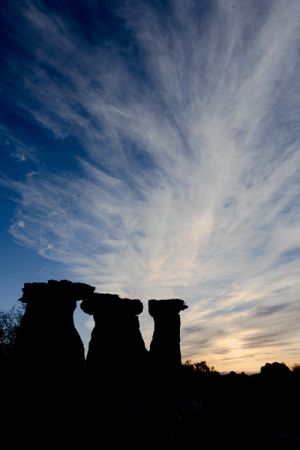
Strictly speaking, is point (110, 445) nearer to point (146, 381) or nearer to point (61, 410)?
point (61, 410)

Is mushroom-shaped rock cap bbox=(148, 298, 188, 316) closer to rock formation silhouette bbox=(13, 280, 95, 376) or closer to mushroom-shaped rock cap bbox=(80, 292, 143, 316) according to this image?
mushroom-shaped rock cap bbox=(80, 292, 143, 316)

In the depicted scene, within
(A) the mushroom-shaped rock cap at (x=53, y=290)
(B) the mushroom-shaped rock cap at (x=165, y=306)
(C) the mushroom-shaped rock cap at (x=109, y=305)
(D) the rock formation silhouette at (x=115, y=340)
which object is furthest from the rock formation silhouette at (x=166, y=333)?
(A) the mushroom-shaped rock cap at (x=53, y=290)

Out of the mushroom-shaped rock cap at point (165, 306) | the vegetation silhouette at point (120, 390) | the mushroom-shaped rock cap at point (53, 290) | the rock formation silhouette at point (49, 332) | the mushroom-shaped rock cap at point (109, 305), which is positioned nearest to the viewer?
the vegetation silhouette at point (120, 390)

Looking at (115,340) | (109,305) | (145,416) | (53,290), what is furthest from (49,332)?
(145,416)

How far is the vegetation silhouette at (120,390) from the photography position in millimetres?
13914

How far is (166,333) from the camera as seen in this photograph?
109 feet

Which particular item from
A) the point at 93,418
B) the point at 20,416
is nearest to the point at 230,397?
the point at 93,418

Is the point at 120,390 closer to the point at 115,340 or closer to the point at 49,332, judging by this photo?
the point at 115,340

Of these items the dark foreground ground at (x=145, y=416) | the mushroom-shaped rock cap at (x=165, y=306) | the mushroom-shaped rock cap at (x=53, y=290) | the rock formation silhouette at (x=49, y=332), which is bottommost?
the dark foreground ground at (x=145, y=416)

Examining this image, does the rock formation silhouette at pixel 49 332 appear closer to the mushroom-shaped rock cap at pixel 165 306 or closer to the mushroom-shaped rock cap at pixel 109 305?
the mushroom-shaped rock cap at pixel 109 305

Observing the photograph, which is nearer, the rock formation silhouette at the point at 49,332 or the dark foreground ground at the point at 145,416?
the dark foreground ground at the point at 145,416

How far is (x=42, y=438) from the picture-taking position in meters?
14.3

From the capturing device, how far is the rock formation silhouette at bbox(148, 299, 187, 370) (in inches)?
1253

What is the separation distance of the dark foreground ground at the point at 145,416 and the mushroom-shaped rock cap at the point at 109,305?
20.2 feet
